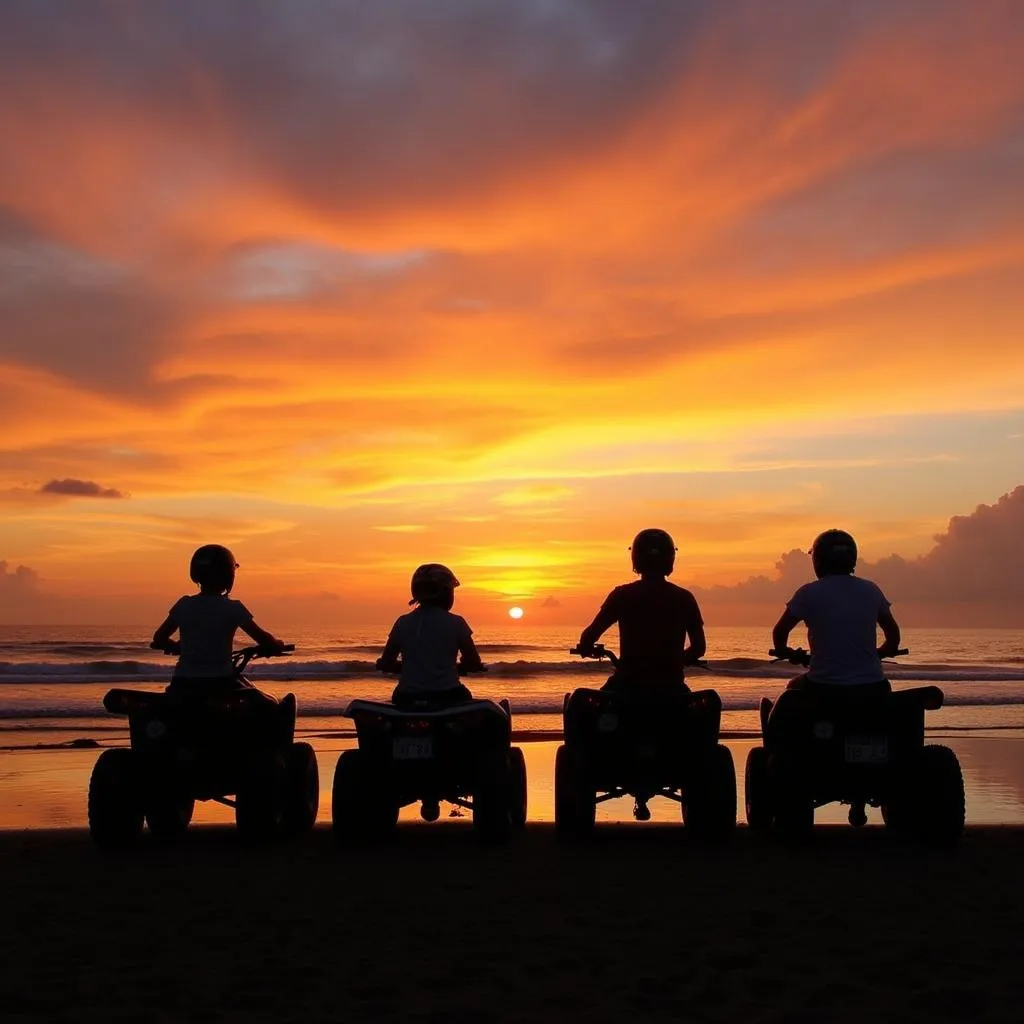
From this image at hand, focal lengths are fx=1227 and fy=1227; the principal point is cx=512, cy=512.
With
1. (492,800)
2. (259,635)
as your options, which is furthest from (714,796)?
(259,635)

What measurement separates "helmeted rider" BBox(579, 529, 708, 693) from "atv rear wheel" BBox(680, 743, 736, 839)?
0.56m

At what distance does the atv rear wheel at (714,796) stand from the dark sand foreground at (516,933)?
0.73 ft

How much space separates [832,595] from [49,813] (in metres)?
8.21

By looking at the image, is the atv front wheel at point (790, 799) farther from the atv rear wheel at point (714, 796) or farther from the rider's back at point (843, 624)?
the rider's back at point (843, 624)

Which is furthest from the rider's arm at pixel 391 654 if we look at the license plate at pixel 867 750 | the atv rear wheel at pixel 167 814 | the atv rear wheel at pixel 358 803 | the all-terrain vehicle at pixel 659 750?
the license plate at pixel 867 750

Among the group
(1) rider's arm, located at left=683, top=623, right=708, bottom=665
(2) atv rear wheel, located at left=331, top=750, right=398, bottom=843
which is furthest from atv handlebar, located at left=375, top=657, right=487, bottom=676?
(1) rider's arm, located at left=683, top=623, right=708, bottom=665

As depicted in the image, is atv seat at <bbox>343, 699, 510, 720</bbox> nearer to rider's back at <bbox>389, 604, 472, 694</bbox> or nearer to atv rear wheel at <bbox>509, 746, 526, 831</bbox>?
rider's back at <bbox>389, 604, 472, 694</bbox>

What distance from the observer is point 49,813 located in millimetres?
12203

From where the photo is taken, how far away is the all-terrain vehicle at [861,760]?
26.6ft

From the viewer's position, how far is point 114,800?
8312mm

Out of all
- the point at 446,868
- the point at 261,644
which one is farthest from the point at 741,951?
the point at 261,644

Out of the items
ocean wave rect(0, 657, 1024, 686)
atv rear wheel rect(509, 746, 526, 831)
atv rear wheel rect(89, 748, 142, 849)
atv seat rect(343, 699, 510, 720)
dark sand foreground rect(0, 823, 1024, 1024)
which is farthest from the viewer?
ocean wave rect(0, 657, 1024, 686)

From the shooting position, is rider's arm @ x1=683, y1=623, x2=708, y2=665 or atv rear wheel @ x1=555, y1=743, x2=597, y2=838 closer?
rider's arm @ x1=683, y1=623, x2=708, y2=665

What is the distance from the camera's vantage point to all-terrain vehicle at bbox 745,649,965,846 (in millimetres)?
8109
